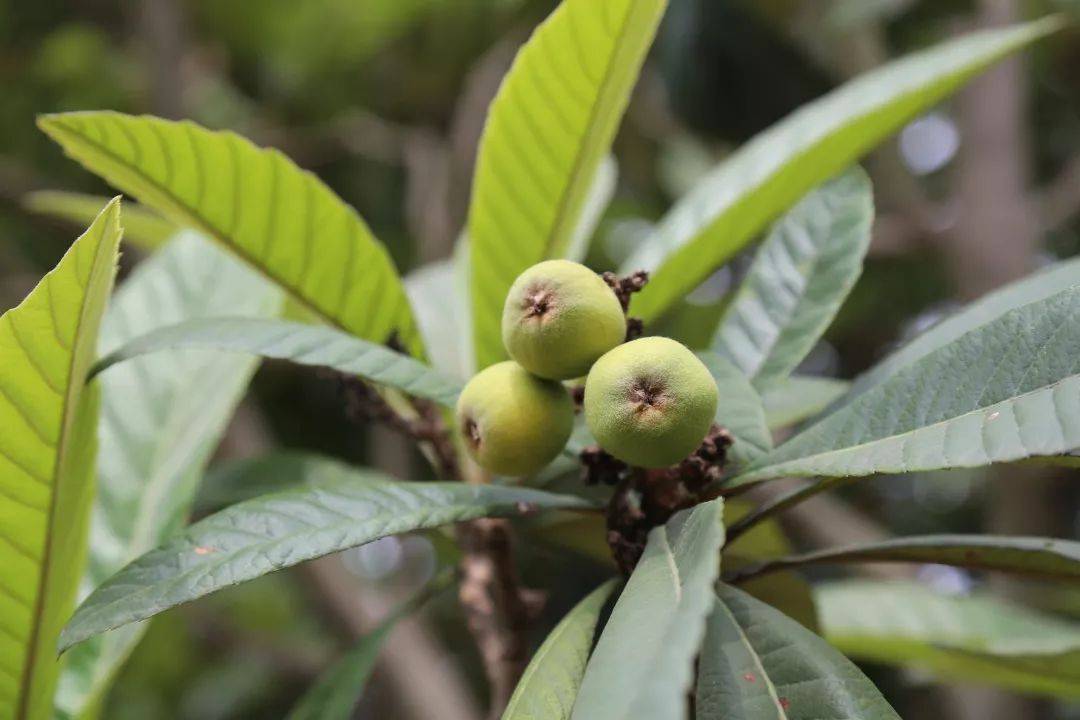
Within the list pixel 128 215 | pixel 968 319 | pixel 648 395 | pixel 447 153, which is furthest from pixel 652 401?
pixel 447 153

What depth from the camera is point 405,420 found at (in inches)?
36.0

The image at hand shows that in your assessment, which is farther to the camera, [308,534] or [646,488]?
[646,488]

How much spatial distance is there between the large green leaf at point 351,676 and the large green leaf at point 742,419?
0.35 m

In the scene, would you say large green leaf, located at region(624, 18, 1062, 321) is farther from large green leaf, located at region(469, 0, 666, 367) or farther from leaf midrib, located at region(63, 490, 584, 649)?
leaf midrib, located at region(63, 490, 584, 649)

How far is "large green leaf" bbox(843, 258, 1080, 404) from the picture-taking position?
2.50ft

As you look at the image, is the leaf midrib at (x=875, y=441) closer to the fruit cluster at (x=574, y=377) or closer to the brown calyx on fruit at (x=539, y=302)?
the fruit cluster at (x=574, y=377)

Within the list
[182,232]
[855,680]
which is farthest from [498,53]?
[855,680]

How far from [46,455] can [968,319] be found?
2.25ft

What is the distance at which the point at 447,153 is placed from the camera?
8.25 ft

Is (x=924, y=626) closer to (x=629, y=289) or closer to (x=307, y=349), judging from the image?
(x=629, y=289)

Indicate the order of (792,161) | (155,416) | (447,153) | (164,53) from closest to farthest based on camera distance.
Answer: (792,161)
(155,416)
(164,53)
(447,153)

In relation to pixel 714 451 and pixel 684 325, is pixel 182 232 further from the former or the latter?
pixel 684 325

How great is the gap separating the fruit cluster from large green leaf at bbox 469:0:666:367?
0.19 meters

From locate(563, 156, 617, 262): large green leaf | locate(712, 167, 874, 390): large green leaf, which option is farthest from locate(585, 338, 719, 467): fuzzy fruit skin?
locate(563, 156, 617, 262): large green leaf
